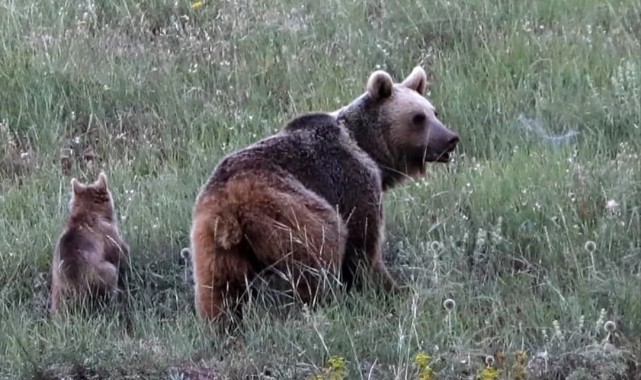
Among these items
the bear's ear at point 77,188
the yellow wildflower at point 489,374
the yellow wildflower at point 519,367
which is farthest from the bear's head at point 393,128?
the yellow wildflower at point 489,374

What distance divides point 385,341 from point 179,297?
1.63m


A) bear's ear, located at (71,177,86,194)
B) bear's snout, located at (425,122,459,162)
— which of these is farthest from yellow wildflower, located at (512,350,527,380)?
bear's ear, located at (71,177,86,194)

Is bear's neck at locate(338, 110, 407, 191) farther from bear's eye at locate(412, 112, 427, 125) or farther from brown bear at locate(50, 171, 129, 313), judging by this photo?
brown bear at locate(50, 171, 129, 313)

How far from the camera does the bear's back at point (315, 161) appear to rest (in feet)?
21.6

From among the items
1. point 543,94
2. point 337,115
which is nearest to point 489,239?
point 337,115

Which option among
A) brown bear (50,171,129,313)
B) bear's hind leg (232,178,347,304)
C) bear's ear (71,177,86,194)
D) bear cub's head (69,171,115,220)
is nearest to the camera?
bear's hind leg (232,178,347,304)

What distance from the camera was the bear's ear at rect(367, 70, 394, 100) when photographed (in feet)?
23.6

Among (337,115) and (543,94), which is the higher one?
(337,115)

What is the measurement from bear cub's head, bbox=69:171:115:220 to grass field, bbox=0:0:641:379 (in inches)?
11.1

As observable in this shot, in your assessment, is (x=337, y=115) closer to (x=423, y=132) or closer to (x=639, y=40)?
(x=423, y=132)

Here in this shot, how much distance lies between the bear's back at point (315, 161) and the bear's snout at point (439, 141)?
1.29ft

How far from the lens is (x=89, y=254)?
276 inches

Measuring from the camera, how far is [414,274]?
6.95m

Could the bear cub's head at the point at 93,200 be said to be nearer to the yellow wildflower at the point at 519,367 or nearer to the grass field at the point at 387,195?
the grass field at the point at 387,195
